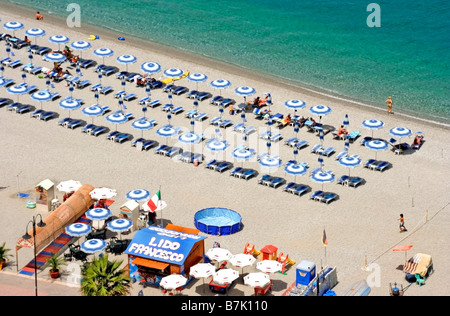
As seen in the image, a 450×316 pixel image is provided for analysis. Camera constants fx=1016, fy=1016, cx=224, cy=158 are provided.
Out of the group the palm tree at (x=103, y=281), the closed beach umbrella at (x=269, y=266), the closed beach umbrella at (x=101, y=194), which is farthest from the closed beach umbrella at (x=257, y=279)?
the closed beach umbrella at (x=101, y=194)

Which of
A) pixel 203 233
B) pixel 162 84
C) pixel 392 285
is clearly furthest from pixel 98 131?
pixel 392 285

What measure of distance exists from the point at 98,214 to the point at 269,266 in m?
12.0

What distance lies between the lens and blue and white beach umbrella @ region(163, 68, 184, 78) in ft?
286

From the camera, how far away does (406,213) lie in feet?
221

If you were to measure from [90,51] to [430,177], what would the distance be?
37.2 meters

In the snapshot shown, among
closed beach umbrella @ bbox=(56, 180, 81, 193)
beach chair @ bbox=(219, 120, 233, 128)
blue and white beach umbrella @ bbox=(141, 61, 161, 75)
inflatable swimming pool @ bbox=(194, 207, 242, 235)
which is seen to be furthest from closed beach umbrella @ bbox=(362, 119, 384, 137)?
closed beach umbrella @ bbox=(56, 180, 81, 193)

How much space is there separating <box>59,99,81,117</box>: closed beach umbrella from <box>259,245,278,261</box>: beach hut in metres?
25.6

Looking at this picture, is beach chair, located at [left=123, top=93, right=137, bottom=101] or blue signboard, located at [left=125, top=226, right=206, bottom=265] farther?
beach chair, located at [left=123, top=93, right=137, bottom=101]

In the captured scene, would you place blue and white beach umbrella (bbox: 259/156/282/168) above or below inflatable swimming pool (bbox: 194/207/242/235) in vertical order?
above

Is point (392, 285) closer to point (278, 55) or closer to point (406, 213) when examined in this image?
point (406, 213)

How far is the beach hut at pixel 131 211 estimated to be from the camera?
64688 mm

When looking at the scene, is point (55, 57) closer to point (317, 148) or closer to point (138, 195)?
point (317, 148)

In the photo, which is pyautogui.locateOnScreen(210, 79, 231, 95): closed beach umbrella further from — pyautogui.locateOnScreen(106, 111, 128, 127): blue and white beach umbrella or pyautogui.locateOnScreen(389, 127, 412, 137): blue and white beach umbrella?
pyautogui.locateOnScreen(389, 127, 412, 137): blue and white beach umbrella
